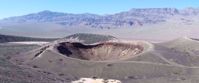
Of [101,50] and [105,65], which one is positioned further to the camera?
[101,50]

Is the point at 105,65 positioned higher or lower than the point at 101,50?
higher

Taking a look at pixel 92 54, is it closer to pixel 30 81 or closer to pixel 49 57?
pixel 49 57

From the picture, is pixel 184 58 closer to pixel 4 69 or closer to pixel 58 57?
pixel 58 57

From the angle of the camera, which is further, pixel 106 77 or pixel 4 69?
pixel 106 77

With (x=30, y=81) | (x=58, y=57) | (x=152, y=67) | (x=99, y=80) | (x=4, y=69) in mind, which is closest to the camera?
(x=30, y=81)

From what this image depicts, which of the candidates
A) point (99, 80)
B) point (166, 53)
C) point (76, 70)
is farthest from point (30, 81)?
point (166, 53)

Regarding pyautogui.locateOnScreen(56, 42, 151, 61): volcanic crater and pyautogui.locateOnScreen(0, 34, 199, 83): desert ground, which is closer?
pyautogui.locateOnScreen(0, 34, 199, 83): desert ground

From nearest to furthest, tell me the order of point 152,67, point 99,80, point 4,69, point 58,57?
point 4,69, point 99,80, point 152,67, point 58,57

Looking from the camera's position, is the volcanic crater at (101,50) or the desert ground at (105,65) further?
the volcanic crater at (101,50)

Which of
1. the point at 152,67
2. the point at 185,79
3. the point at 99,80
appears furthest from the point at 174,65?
the point at 99,80
